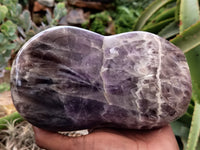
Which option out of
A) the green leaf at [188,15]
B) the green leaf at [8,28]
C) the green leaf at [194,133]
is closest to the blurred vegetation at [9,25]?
the green leaf at [8,28]

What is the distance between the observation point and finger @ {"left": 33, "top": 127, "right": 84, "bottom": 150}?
684 mm

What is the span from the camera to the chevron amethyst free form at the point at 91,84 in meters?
0.64

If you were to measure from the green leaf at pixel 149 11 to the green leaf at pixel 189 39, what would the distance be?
0.48 metres

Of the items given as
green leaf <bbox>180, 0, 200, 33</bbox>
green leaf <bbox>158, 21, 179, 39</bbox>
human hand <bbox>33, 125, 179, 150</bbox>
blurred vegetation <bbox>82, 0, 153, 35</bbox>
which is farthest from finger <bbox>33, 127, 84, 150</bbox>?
blurred vegetation <bbox>82, 0, 153, 35</bbox>

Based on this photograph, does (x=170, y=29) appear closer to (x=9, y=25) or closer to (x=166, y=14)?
(x=166, y=14)

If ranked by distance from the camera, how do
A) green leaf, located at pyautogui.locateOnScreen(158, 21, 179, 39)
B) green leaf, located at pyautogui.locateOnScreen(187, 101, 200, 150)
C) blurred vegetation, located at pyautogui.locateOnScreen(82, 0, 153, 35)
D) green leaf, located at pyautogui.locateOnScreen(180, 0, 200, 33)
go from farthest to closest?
1. blurred vegetation, located at pyautogui.locateOnScreen(82, 0, 153, 35)
2. green leaf, located at pyautogui.locateOnScreen(158, 21, 179, 39)
3. green leaf, located at pyautogui.locateOnScreen(180, 0, 200, 33)
4. green leaf, located at pyautogui.locateOnScreen(187, 101, 200, 150)

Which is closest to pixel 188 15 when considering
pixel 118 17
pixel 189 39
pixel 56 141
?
pixel 189 39

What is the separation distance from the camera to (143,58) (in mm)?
670

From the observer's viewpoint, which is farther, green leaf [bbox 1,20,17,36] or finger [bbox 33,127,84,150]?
green leaf [bbox 1,20,17,36]

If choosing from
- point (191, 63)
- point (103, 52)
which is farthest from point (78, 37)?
point (191, 63)

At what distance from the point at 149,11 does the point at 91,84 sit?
884 millimetres

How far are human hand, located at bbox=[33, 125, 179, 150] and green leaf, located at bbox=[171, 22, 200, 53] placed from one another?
13.5 inches

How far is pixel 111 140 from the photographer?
676mm

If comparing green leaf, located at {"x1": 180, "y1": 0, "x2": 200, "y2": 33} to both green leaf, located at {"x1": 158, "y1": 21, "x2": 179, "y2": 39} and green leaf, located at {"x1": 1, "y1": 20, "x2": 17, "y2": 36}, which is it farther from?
green leaf, located at {"x1": 1, "y1": 20, "x2": 17, "y2": 36}
